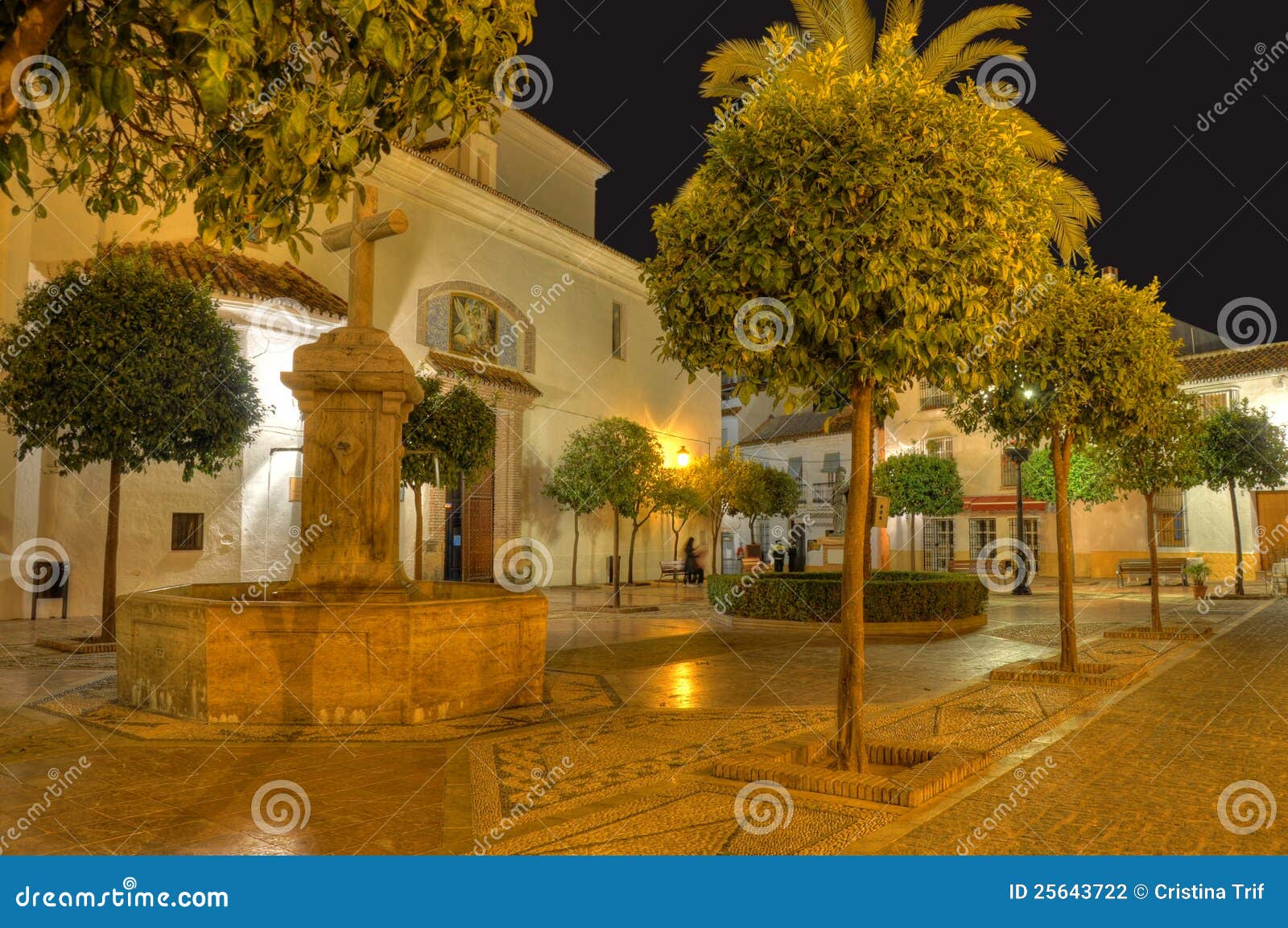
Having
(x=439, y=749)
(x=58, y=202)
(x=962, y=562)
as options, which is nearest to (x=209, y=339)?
(x=58, y=202)

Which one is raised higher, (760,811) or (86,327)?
(86,327)

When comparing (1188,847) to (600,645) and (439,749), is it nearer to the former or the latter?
(439,749)

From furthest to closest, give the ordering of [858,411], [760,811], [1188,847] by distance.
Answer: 1. [858,411]
2. [760,811]
3. [1188,847]

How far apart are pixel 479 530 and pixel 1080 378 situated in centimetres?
1625

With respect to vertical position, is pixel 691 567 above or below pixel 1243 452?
below

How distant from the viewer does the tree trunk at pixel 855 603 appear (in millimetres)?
5523

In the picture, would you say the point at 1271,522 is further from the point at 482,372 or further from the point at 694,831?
the point at 694,831

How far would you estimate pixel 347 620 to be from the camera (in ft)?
21.7

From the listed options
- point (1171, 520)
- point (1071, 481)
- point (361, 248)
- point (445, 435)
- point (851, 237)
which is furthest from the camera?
point (1171, 520)

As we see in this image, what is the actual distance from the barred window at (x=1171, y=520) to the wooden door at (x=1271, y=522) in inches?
85.6

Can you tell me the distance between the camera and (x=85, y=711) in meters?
7.23

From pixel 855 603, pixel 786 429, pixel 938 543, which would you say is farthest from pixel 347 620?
pixel 786 429

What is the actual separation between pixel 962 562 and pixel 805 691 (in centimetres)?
2694

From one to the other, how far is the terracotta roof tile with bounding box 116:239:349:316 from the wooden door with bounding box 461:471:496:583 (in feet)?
21.6
